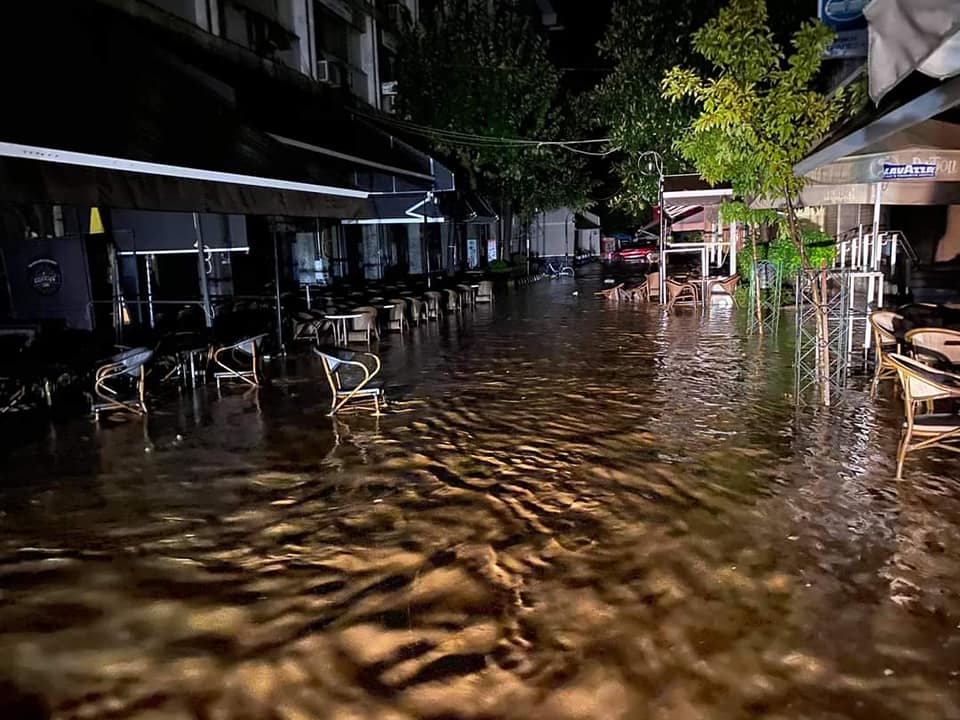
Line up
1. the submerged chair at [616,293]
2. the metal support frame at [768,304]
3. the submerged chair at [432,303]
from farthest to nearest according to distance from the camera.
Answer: the submerged chair at [616,293]
the submerged chair at [432,303]
the metal support frame at [768,304]

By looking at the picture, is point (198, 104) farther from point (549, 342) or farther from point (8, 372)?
point (549, 342)

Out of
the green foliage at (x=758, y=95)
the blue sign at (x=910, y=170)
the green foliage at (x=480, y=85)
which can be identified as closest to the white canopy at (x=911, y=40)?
the green foliage at (x=758, y=95)

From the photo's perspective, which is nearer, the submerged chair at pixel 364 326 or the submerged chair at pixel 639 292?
the submerged chair at pixel 364 326

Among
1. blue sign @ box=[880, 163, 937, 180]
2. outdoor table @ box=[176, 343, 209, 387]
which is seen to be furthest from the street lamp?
outdoor table @ box=[176, 343, 209, 387]

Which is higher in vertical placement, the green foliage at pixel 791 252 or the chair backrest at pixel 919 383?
the green foliage at pixel 791 252

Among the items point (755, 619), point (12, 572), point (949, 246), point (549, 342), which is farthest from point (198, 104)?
point (949, 246)

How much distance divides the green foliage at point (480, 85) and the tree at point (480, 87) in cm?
3

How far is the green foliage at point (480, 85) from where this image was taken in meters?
24.0

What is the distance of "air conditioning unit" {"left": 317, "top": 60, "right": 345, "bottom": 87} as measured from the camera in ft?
65.4

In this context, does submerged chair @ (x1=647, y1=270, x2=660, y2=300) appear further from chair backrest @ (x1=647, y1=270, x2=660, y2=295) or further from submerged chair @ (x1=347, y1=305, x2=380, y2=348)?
submerged chair @ (x1=347, y1=305, x2=380, y2=348)

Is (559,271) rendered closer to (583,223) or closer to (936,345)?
(583,223)

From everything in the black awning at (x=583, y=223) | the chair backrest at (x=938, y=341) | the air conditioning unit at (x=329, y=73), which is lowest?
the chair backrest at (x=938, y=341)

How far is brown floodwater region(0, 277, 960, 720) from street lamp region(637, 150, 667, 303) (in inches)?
408

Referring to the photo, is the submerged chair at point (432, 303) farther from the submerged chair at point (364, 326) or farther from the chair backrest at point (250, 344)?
the chair backrest at point (250, 344)
